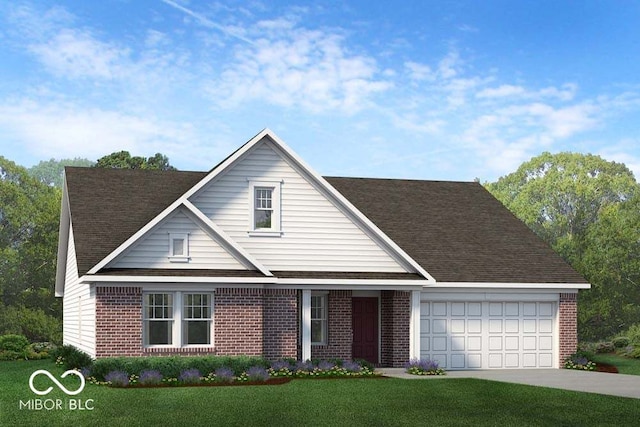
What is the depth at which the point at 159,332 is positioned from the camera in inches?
1137

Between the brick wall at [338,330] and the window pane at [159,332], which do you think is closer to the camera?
the window pane at [159,332]

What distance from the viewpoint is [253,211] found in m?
31.3

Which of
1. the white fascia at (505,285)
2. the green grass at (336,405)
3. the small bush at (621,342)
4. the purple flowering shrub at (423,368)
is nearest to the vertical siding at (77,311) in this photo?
the green grass at (336,405)

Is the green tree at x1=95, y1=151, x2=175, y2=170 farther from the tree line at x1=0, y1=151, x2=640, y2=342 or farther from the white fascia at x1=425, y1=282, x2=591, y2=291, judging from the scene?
the white fascia at x1=425, y1=282, x2=591, y2=291

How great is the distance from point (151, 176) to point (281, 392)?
1438 centimetres

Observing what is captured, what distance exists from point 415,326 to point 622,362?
10858 mm

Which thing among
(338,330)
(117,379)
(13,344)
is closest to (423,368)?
(338,330)

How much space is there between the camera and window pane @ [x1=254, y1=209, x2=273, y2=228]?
31.6m

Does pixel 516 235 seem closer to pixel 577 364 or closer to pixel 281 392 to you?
pixel 577 364

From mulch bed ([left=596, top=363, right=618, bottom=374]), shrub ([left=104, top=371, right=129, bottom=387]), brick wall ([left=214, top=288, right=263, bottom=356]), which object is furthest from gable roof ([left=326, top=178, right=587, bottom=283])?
shrub ([left=104, top=371, right=129, bottom=387])

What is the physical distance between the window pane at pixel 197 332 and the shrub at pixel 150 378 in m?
3.32

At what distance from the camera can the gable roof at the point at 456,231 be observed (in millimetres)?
33625

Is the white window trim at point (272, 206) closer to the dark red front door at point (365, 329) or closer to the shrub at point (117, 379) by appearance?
the dark red front door at point (365, 329)

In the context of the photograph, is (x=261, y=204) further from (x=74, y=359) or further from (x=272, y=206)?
(x=74, y=359)
